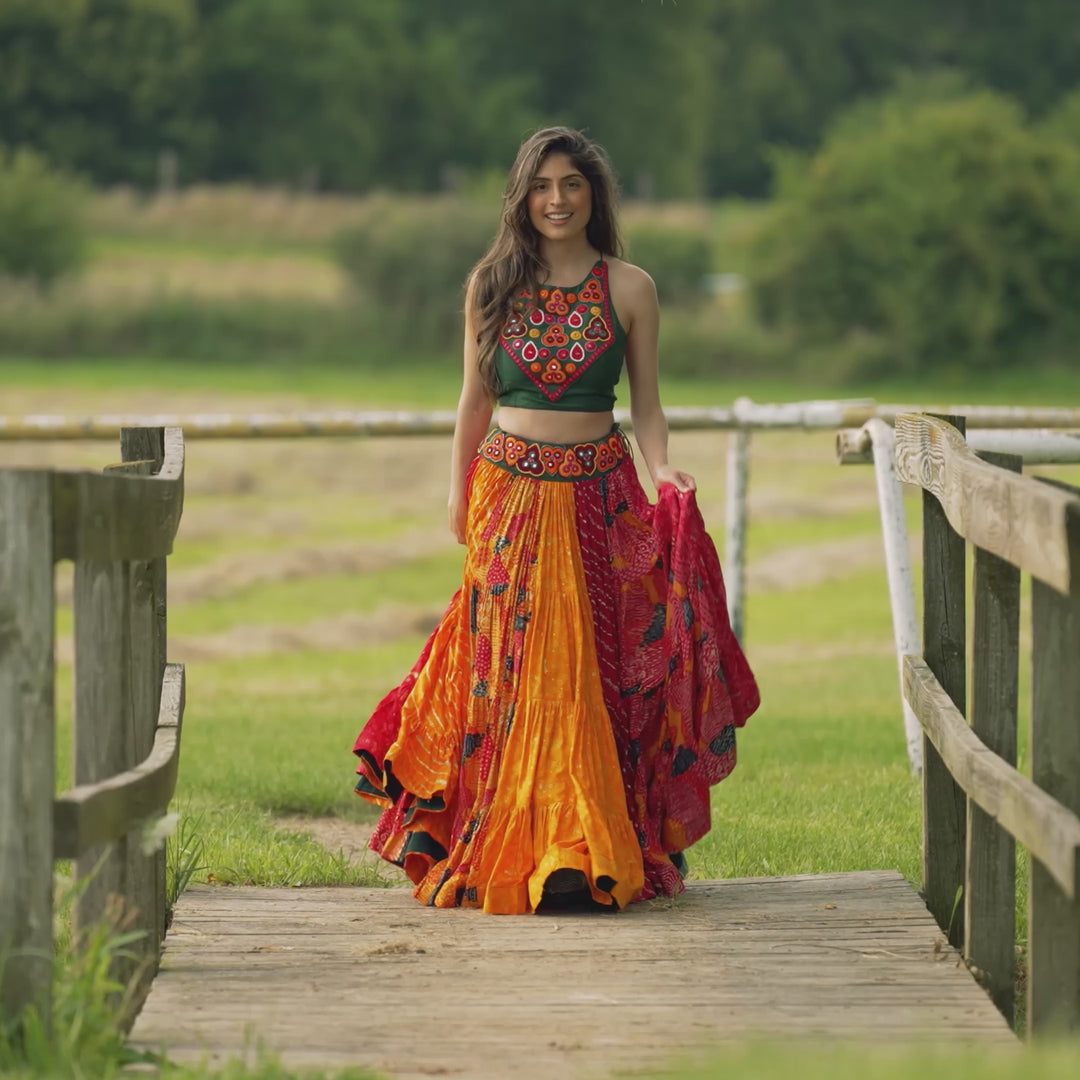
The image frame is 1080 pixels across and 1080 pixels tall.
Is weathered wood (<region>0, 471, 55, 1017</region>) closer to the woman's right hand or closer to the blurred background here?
the woman's right hand

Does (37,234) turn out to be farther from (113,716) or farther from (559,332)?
(113,716)

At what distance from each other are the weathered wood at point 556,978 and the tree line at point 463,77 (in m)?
47.1

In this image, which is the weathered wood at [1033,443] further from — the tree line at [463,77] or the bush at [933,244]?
the tree line at [463,77]

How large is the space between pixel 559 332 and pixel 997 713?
1377 mm

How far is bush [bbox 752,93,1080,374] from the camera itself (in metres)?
33.2

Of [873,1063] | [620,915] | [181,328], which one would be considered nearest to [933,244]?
[181,328]

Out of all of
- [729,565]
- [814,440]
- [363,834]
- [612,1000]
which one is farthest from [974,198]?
[612,1000]

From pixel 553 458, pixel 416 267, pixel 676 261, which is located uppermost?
pixel 676 261

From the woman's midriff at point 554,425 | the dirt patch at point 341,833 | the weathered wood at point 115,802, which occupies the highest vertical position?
the woman's midriff at point 554,425

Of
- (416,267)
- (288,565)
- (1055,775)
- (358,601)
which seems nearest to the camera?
(1055,775)

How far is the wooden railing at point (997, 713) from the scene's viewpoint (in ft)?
10.5

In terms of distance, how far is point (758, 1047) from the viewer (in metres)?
3.22

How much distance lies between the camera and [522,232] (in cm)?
465

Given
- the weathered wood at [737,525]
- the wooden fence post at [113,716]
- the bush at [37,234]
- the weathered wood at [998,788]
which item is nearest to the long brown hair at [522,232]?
the wooden fence post at [113,716]
